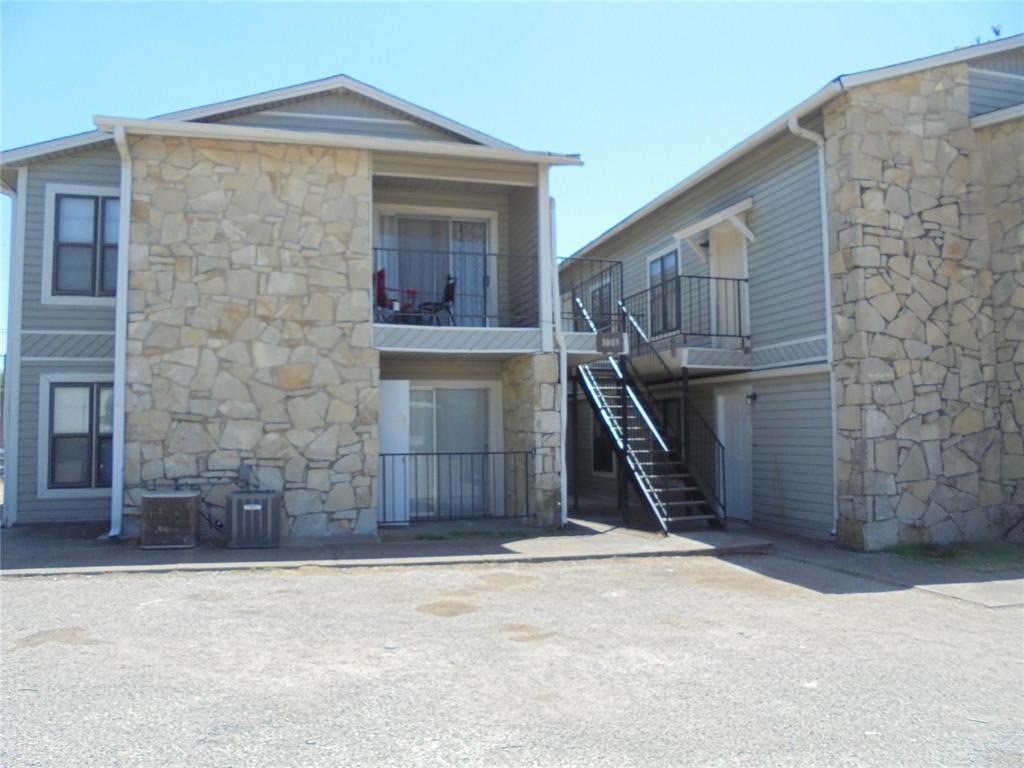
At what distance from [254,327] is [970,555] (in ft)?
30.3

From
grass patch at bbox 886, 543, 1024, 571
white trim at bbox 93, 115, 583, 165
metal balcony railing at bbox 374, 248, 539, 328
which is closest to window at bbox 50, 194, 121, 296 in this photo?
white trim at bbox 93, 115, 583, 165

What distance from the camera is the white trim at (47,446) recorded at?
1231 cm

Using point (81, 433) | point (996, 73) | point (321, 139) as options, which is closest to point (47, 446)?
point (81, 433)

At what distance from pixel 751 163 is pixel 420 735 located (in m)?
11.3

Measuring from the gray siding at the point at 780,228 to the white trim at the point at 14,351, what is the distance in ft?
34.9

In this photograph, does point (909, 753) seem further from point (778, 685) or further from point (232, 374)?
point (232, 374)

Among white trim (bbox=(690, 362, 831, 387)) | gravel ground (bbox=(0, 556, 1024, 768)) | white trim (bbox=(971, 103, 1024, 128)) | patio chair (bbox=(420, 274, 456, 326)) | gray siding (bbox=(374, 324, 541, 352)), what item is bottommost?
gravel ground (bbox=(0, 556, 1024, 768))

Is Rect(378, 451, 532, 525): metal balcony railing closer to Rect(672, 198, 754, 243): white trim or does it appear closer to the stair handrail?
the stair handrail

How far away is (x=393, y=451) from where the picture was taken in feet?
40.6

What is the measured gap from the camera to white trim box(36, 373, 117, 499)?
1231 cm

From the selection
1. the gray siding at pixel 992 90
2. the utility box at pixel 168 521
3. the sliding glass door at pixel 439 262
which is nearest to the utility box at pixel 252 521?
the utility box at pixel 168 521

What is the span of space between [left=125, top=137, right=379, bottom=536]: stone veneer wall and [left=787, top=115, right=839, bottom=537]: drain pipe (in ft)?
19.5

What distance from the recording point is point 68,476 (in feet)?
40.8

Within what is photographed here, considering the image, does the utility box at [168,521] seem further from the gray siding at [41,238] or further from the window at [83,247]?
the window at [83,247]
